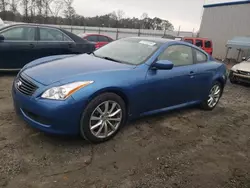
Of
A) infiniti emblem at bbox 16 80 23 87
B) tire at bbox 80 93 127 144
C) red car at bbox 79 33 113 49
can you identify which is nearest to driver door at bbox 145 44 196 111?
tire at bbox 80 93 127 144

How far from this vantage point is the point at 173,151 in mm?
3352

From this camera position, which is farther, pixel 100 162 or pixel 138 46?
pixel 138 46

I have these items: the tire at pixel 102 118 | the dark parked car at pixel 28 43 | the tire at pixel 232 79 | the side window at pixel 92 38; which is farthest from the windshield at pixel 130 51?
the side window at pixel 92 38

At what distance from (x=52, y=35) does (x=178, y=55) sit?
4055mm

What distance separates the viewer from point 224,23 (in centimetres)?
2056

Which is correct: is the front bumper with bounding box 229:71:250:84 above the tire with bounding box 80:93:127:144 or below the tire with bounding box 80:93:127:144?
below

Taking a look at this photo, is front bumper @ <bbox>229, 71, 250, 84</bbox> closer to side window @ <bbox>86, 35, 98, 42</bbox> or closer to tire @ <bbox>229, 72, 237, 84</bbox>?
tire @ <bbox>229, 72, 237, 84</bbox>

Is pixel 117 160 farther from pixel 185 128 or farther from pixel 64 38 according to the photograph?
pixel 64 38

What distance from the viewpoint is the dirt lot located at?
259cm

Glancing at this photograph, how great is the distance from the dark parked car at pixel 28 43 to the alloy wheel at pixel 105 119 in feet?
13.7

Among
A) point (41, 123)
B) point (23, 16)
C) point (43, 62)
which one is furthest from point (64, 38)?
point (23, 16)

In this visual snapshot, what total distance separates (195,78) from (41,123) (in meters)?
2.83

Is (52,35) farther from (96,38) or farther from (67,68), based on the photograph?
(96,38)

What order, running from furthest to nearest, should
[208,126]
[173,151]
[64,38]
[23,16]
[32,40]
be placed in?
1. [23,16]
2. [64,38]
3. [32,40]
4. [208,126]
5. [173,151]
